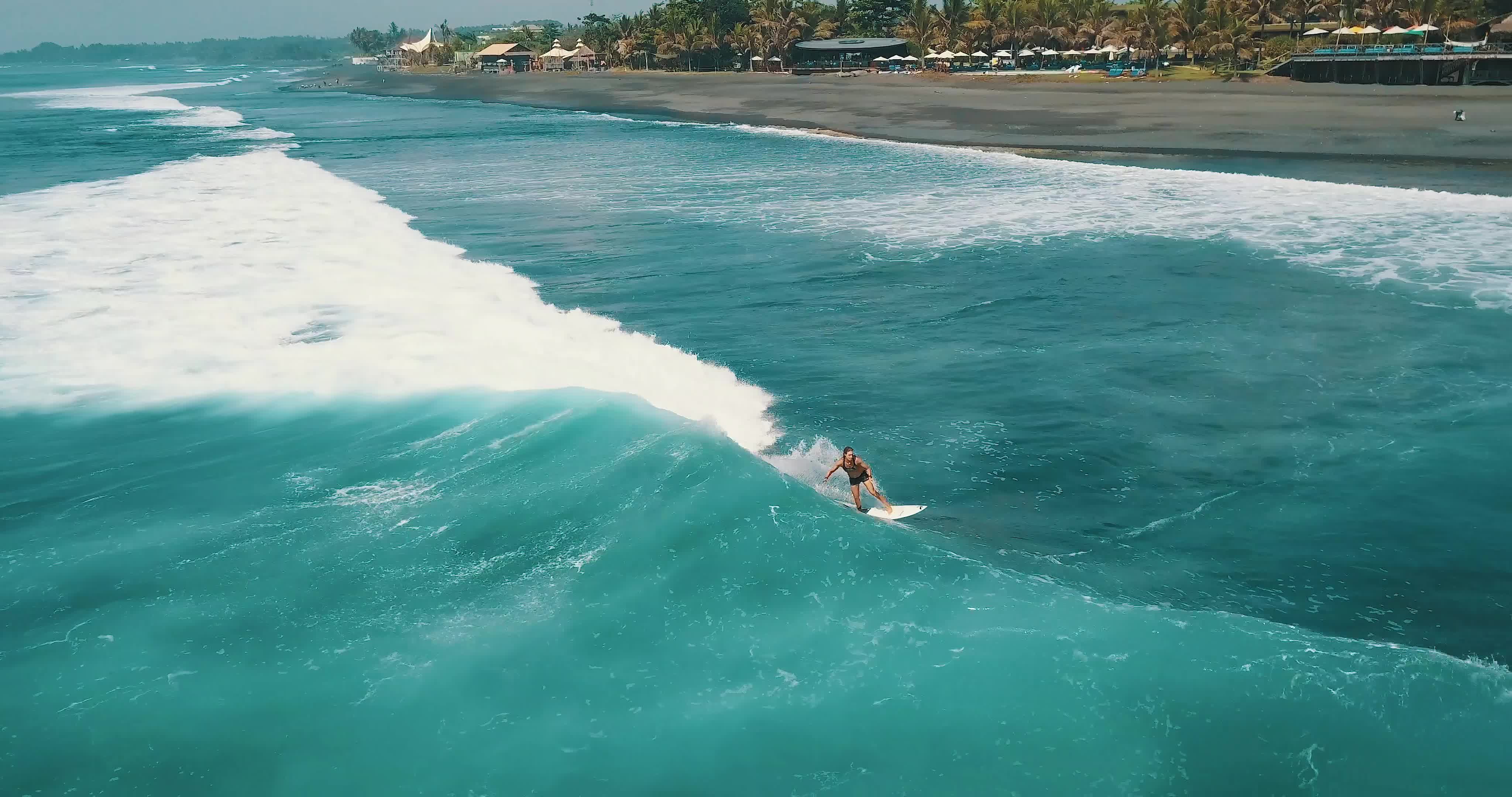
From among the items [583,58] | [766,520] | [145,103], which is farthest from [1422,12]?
[145,103]

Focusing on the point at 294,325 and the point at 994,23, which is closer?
the point at 294,325

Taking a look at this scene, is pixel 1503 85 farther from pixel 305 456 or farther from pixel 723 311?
pixel 305 456

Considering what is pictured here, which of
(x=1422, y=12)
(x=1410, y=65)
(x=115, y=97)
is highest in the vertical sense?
(x=115, y=97)

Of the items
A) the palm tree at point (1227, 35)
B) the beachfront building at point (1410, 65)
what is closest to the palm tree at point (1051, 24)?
the palm tree at point (1227, 35)

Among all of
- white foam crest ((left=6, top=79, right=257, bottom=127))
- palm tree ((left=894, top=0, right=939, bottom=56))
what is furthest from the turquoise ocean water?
palm tree ((left=894, top=0, right=939, bottom=56))

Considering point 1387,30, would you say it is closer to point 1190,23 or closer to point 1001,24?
point 1190,23

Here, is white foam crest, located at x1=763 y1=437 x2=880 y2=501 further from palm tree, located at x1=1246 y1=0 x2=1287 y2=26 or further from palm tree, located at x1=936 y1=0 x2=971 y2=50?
palm tree, located at x1=936 y1=0 x2=971 y2=50

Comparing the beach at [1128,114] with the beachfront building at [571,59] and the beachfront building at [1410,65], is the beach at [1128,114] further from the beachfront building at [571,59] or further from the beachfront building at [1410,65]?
the beachfront building at [571,59]
